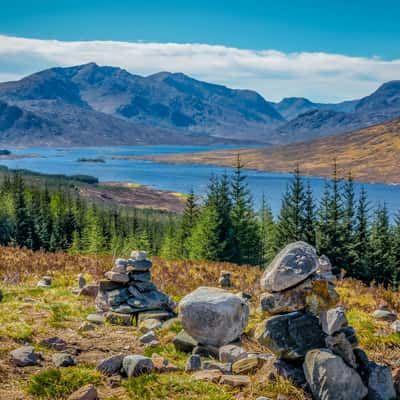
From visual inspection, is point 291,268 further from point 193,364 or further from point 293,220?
point 293,220

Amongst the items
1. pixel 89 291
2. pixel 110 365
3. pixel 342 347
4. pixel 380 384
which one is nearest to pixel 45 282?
pixel 89 291

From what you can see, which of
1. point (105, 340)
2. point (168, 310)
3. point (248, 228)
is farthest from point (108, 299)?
point (248, 228)

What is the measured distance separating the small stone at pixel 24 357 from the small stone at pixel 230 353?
3.71 metres

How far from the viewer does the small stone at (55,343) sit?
10409 millimetres

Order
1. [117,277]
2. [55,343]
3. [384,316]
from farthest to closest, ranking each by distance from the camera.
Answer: [384,316], [117,277], [55,343]

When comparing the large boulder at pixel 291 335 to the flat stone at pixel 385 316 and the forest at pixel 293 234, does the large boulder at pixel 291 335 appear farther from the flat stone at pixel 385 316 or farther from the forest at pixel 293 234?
the forest at pixel 293 234

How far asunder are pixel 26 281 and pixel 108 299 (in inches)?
214

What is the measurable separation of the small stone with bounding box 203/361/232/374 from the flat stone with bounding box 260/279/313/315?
56.0 inches

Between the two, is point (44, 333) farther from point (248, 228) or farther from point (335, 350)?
point (248, 228)

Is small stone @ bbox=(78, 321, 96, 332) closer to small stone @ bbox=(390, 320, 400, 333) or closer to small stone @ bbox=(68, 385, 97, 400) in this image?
small stone @ bbox=(68, 385, 97, 400)

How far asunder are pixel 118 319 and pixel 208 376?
5.02m

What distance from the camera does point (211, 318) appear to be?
36.2ft

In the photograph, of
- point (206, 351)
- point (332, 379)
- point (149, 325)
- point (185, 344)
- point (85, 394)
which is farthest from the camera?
point (149, 325)

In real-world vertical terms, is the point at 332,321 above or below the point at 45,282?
above
